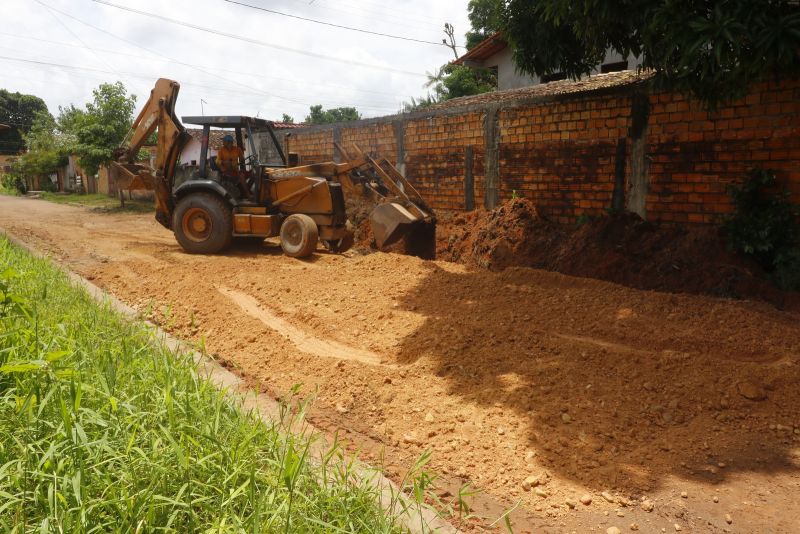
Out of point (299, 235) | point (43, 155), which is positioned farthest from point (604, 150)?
point (43, 155)

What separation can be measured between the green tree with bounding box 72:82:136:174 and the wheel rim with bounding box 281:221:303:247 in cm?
1298

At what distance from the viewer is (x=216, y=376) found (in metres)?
4.43

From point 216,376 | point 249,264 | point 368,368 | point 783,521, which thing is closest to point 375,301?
point 368,368

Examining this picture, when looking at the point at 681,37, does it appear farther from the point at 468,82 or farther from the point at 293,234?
the point at 468,82

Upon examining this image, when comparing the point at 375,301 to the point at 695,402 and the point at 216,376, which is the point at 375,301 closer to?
the point at 216,376

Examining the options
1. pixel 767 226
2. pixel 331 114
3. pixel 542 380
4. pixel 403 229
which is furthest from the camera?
pixel 331 114

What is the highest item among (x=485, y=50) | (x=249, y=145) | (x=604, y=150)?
(x=485, y=50)

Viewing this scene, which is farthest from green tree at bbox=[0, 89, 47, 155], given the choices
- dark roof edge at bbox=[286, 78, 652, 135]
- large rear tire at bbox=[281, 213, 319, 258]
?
large rear tire at bbox=[281, 213, 319, 258]

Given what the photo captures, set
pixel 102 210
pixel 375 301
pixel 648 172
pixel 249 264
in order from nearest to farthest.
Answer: pixel 375 301 < pixel 648 172 < pixel 249 264 < pixel 102 210

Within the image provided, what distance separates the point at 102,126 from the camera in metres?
19.3

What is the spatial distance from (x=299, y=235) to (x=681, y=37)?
232 inches

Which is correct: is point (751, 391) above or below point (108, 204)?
below

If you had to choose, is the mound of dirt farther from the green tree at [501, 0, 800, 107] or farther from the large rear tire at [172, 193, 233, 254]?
the large rear tire at [172, 193, 233, 254]

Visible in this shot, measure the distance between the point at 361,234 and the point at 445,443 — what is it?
276 inches
